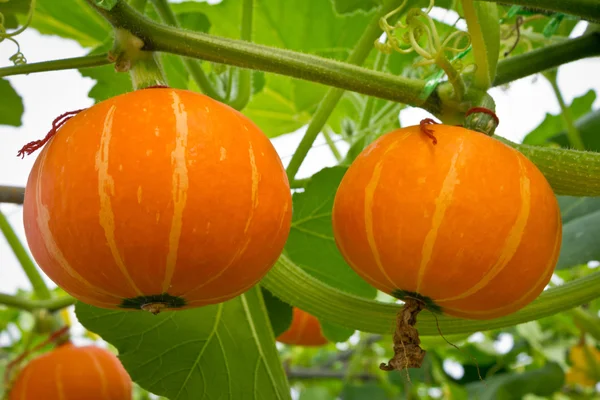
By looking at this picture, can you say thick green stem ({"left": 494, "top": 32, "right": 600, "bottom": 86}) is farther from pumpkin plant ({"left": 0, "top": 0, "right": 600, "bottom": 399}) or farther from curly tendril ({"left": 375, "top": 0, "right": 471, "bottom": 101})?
curly tendril ({"left": 375, "top": 0, "right": 471, "bottom": 101})

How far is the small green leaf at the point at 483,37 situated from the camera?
3.65 feet

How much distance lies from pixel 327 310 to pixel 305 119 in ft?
4.14

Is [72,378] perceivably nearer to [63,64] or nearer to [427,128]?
[63,64]

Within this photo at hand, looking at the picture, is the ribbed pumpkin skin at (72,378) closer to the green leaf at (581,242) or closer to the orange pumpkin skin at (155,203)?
the orange pumpkin skin at (155,203)

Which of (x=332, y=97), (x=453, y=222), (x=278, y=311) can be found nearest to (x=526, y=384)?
(x=278, y=311)

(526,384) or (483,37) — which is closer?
(483,37)

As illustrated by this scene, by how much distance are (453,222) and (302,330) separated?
53.8 inches

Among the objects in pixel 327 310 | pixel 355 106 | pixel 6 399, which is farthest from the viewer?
pixel 355 106

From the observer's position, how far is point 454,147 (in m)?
0.97

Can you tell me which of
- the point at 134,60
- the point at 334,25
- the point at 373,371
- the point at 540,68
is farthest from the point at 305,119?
the point at 373,371

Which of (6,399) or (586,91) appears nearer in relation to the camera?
(6,399)

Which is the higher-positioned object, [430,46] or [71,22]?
[71,22]

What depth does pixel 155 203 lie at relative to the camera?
2.84 feet

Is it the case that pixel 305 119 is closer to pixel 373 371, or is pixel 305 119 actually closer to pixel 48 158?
pixel 48 158
